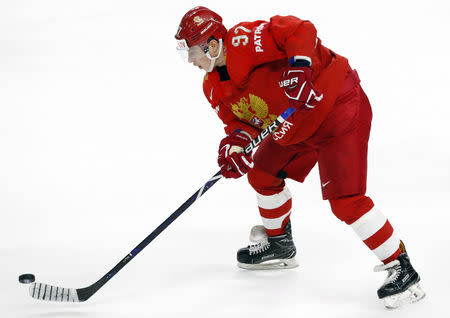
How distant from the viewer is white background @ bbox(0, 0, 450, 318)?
384 cm

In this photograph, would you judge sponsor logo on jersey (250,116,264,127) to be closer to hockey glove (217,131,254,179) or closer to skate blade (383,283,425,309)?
hockey glove (217,131,254,179)

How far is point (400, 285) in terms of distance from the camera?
3543mm

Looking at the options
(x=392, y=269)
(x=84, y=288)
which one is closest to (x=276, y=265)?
(x=392, y=269)

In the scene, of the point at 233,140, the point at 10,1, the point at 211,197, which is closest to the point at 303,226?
the point at 211,197

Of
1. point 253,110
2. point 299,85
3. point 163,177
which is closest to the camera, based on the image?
point 299,85

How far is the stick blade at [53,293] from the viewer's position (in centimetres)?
364

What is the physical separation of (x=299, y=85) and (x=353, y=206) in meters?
0.62

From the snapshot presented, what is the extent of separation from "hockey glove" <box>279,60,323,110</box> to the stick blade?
1.36m

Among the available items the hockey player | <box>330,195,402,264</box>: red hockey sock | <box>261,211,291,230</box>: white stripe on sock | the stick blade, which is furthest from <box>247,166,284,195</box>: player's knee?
the stick blade

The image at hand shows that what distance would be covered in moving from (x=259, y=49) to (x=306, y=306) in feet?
3.94

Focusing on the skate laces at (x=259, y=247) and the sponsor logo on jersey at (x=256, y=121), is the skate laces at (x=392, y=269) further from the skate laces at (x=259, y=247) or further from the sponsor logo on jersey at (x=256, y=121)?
the sponsor logo on jersey at (x=256, y=121)

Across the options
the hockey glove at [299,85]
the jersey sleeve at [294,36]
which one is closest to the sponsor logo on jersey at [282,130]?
the hockey glove at [299,85]

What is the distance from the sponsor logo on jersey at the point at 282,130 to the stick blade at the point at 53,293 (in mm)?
1212

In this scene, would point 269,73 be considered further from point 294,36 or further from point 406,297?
point 406,297
